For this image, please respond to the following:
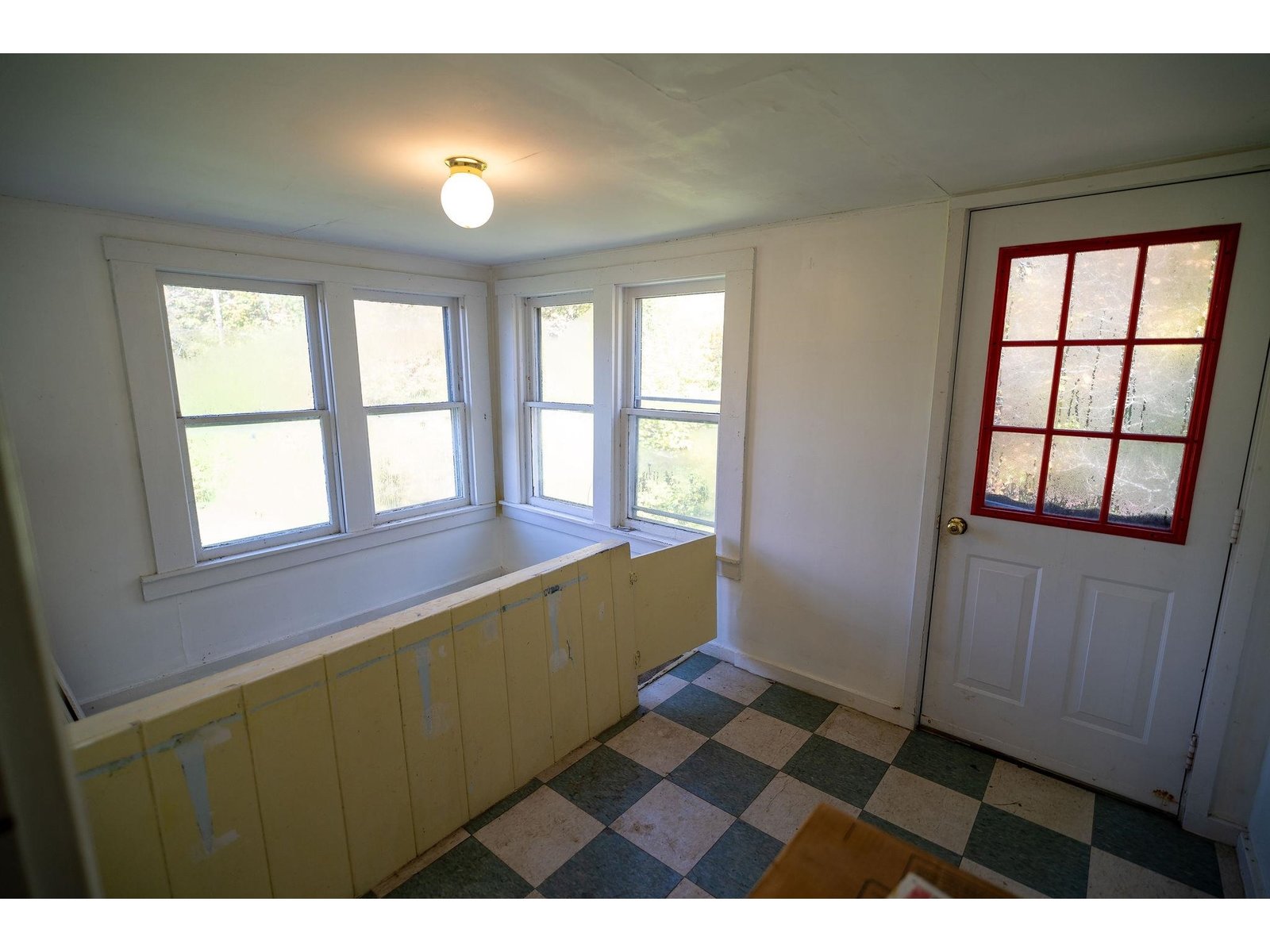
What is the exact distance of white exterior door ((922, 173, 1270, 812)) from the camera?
5.78ft

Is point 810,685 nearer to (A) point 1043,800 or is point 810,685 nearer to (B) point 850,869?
(A) point 1043,800

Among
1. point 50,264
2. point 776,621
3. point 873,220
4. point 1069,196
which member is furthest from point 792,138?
point 50,264

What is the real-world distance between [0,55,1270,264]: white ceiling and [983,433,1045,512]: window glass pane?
91 cm

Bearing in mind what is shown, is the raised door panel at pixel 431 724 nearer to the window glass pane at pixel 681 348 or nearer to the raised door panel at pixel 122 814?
the raised door panel at pixel 122 814

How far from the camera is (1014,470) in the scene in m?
2.12

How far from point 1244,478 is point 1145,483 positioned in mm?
228

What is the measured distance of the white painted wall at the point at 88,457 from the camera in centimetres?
224

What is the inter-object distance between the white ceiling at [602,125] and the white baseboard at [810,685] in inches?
84.1

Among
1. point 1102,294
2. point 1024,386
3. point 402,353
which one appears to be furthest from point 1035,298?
point 402,353

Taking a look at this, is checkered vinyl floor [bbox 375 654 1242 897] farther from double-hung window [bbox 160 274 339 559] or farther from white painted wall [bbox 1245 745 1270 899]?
double-hung window [bbox 160 274 339 559]

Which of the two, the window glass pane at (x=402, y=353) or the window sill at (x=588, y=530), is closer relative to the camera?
the window sill at (x=588, y=530)

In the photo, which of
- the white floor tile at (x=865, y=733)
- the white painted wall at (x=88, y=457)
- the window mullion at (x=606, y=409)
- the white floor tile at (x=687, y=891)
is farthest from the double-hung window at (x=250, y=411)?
the white floor tile at (x=865, y=733)

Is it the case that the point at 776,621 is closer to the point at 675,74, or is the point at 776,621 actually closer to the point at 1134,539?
the point at 1134,539

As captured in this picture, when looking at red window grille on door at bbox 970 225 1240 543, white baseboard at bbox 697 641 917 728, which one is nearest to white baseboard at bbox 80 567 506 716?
white baseboard at bbox 697 641 917 728
